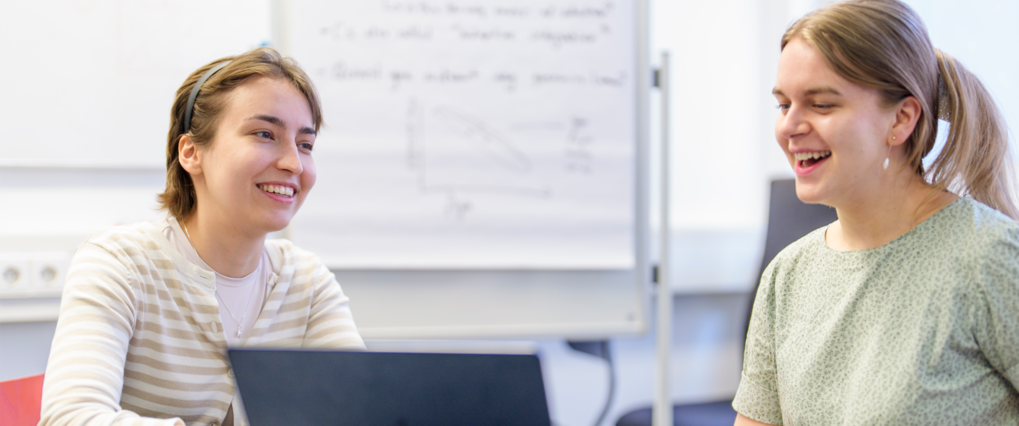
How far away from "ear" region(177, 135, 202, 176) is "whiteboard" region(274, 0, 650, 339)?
0.61 meters

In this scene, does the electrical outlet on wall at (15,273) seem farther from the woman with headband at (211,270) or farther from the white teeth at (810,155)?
the white teeth at (810,155)

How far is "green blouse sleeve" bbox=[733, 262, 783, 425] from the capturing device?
1.02m

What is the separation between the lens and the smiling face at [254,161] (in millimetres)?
988

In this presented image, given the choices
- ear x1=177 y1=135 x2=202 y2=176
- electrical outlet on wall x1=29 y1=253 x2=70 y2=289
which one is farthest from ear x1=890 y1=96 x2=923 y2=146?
electrical outlet on wall x1=29 y1=253 x2=70 y2=289

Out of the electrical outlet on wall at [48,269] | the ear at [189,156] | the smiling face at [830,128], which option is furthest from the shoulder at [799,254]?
the electrical outlet on wall at [48,269]

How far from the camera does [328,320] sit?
110 centimetres

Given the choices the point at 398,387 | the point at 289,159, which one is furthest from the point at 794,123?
the point at 289,159

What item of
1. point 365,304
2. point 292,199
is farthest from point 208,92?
point 365,304

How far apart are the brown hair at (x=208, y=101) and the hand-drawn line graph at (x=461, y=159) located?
1.97 feet

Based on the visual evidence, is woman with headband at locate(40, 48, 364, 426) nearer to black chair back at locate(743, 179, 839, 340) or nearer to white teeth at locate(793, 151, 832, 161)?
white teeth at locate(793, 151, 832, 161)

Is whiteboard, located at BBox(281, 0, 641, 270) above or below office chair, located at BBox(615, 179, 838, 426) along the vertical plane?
above

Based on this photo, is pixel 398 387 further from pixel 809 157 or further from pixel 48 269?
pixel 48 269

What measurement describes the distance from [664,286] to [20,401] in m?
1.45

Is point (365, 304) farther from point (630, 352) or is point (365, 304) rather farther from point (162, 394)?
point (630, 352)
